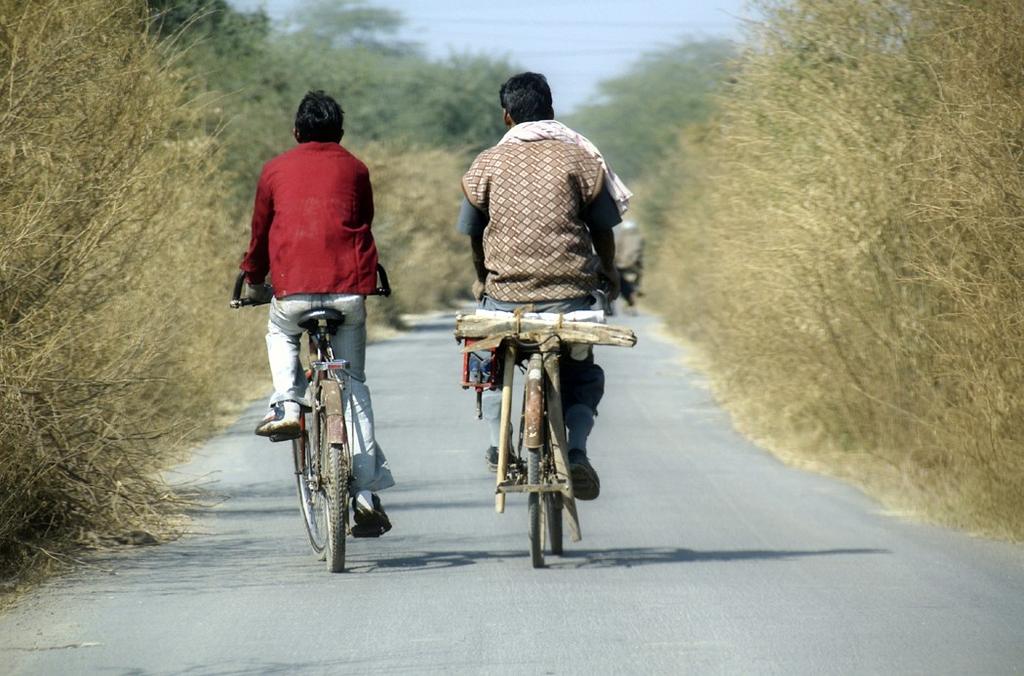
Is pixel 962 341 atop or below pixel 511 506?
atop

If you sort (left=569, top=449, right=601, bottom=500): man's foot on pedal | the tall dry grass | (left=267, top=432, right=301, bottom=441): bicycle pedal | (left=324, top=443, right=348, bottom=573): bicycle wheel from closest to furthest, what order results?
(left=324, top=443, right=348, bottom=573): bicycle wheel, (left=569, top=449, right=601, bottom=500): man's foot on pedal, (left=267, top=432, right=301, bottom=441): bicycle pedal, the tall dry grass

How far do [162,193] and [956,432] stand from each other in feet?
15.4

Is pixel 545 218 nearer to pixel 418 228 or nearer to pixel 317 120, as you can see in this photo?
pixel 317 120

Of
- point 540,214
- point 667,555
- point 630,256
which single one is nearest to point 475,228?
point 540,214

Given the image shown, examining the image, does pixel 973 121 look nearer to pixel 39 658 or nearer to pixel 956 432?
pixel 956 432

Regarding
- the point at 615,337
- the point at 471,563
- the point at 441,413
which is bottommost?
the point at 441,413

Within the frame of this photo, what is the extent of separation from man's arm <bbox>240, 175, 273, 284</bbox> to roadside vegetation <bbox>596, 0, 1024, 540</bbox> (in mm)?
3349

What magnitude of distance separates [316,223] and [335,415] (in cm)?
86

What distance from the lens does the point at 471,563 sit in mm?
8164

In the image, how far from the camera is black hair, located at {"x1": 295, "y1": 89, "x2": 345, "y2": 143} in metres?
8.11

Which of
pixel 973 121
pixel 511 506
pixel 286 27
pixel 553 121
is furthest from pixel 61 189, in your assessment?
pixel 286 27

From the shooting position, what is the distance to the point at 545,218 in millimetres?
7910

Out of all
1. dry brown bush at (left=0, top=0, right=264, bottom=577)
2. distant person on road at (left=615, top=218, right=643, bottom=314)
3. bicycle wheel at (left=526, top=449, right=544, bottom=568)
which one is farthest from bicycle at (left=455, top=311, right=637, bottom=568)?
distant person on road at (left=615, top=218, right=643, bottom=314)

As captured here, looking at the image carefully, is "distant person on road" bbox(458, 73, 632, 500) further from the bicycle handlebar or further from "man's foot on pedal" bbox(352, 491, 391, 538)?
"man's foot on pedal" bbox(352, 491, 391, 538)
